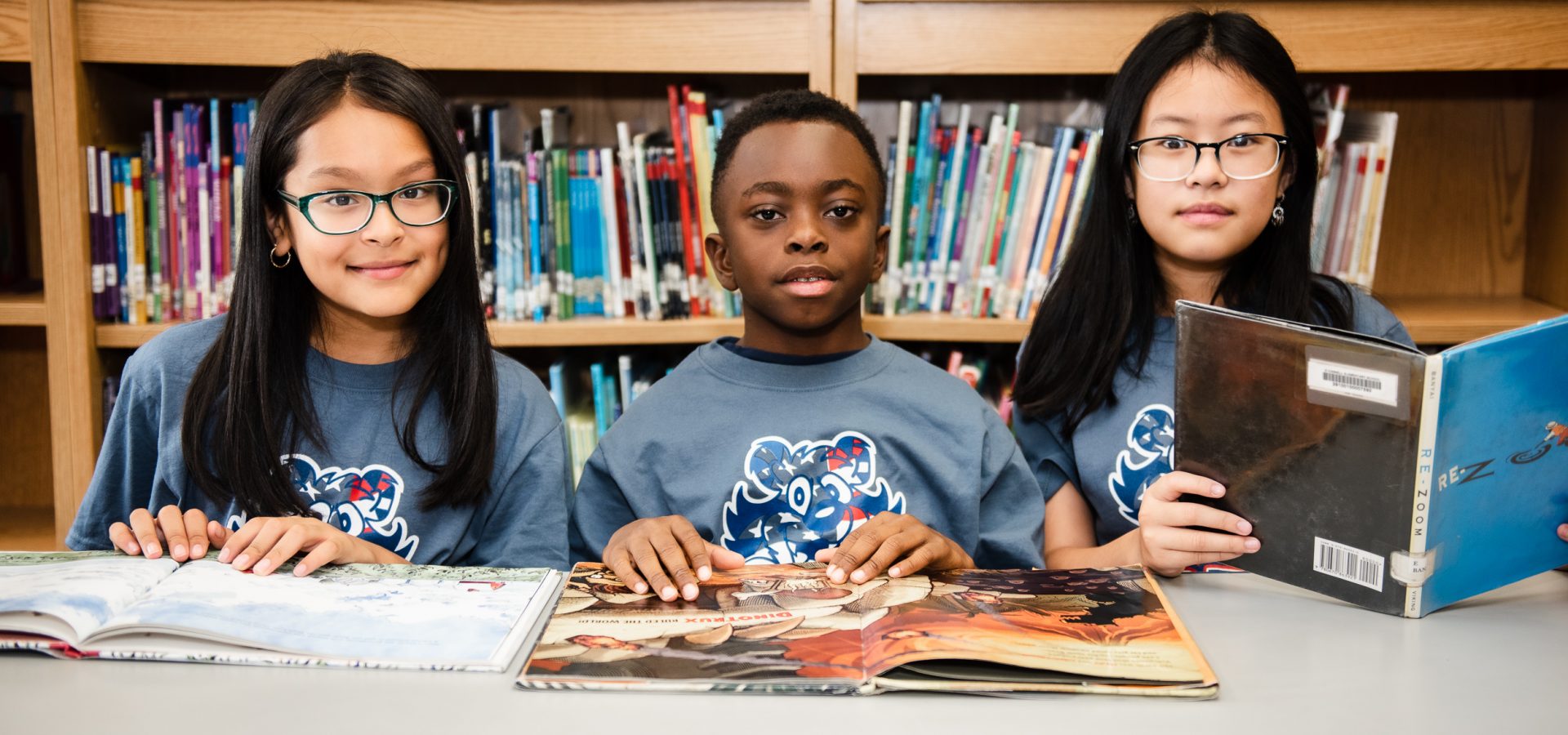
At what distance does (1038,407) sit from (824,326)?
31 centimetres

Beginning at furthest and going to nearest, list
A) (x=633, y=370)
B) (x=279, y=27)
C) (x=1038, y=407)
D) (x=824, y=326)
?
(x=633, y=370)
(x=279, y=27)
(x=1038, y=407)
(x=824, y=326)

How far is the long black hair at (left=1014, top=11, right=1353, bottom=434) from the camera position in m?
1.35

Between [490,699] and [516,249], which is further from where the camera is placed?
[516,249]

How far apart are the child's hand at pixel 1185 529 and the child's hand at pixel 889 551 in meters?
0.19

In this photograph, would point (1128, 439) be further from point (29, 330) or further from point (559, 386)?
point (29, 330)

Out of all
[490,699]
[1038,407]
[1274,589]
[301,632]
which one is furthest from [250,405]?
[1274,589]

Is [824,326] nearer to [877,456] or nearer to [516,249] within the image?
[877,456]

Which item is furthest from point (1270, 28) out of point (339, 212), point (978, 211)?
point (339, 212)

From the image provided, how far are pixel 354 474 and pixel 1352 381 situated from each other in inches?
39.6

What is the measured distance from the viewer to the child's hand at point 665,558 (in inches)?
37.4

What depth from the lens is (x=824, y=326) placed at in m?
1.33

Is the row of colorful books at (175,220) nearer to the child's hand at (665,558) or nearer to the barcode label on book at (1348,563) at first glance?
the child's hand at (665,558)

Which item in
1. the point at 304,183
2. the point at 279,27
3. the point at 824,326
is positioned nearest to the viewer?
the point at 304,183

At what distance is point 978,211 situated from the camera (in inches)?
72.2
